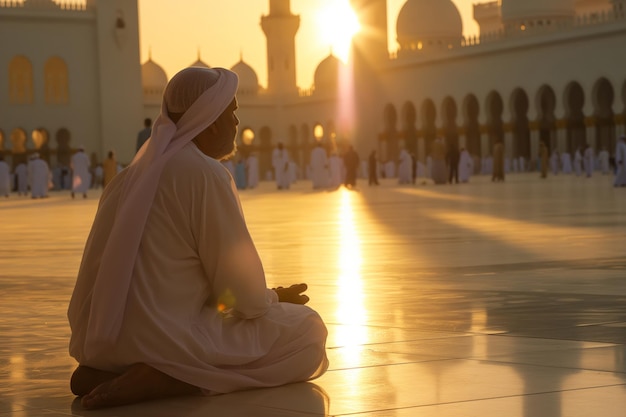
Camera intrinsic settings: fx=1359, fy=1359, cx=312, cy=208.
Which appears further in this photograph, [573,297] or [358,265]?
[358,265]

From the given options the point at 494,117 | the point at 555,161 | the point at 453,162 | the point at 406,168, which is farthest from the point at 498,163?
the point at 494,117

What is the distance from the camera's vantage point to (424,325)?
16.1 feet

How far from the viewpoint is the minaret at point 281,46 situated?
61.7 m

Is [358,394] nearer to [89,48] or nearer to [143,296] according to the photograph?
[143,296]

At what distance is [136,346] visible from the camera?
3684mm

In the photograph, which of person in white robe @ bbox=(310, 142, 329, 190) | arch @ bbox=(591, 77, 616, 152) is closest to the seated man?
person in white robe @ bbox=(310, 142, 329, 190)

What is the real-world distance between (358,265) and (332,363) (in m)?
3.62

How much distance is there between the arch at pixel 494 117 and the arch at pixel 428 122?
2.38 metres

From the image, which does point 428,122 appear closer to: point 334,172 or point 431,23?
point 431,23

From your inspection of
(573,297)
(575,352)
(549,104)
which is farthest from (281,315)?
(549,104)

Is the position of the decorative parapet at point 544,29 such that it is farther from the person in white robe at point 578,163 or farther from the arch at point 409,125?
the person in white robe at point 578,163

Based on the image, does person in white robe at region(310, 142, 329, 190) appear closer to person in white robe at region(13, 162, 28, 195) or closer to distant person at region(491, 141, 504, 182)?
distant person at region(491, 141, 504, 182)

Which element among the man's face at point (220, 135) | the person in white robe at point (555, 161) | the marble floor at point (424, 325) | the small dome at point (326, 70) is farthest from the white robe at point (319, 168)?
the man's face at point (220, 135)

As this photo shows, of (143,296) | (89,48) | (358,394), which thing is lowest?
(358,394)
